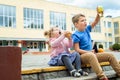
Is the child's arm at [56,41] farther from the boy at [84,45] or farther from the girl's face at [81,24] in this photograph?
the girl's face at [81,24]

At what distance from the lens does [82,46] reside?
15.0ft

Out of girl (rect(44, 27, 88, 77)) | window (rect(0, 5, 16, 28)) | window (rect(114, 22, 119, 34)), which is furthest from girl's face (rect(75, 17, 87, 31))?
window (rect(114, 22, 119, 34))

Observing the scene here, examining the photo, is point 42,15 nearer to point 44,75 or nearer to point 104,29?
point 104,29

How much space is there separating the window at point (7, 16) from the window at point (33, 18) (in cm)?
200

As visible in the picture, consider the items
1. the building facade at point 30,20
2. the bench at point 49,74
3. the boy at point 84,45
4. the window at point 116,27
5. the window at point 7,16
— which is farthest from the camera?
the window at point 116,27

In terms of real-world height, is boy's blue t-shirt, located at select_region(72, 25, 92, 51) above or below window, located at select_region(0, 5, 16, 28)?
below

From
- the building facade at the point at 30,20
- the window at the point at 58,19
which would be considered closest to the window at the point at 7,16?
the building facade at the point at 30,20

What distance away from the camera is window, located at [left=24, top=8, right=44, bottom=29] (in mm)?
40469

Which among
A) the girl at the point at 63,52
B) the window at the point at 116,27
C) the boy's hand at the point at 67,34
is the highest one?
the window at the point at 116,27

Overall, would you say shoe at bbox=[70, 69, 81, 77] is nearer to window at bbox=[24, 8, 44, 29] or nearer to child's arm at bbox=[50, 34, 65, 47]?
child's arm at bbox=[50, 34, 65, 47]

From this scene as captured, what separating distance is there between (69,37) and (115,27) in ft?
195

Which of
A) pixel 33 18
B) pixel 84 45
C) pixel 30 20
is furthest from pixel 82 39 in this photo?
pixel 33 18

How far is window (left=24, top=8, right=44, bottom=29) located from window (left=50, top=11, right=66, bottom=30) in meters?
2.20

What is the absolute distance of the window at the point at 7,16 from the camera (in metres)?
38.0
